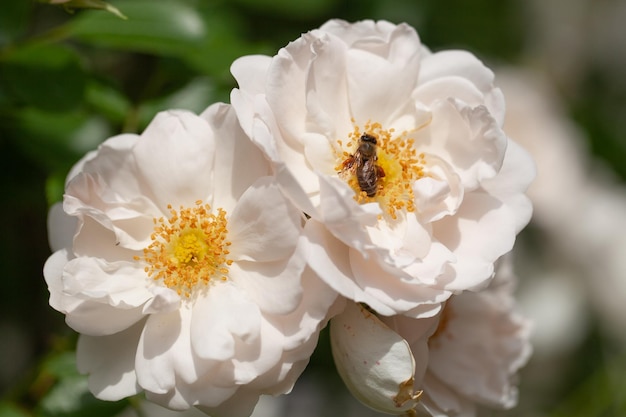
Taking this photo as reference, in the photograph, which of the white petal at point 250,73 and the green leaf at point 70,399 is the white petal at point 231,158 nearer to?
the white petal at point 250,73

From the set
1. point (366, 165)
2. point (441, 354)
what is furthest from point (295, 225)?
point (441, 354)

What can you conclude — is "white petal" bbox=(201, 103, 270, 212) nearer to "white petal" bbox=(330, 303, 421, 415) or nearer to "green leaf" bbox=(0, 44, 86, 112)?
"white petal" bbox=(330, 303, 421, 415)

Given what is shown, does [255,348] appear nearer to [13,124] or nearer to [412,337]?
[412,337]

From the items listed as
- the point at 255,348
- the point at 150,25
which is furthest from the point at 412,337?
the point at 150,25

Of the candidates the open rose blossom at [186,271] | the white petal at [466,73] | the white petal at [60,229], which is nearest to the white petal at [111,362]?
the open rose blossom at [186,271]

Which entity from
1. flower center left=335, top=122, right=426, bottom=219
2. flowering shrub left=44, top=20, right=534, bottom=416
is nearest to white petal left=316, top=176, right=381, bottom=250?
flowering shrub left=44, top=20, right=534, bottom=416
